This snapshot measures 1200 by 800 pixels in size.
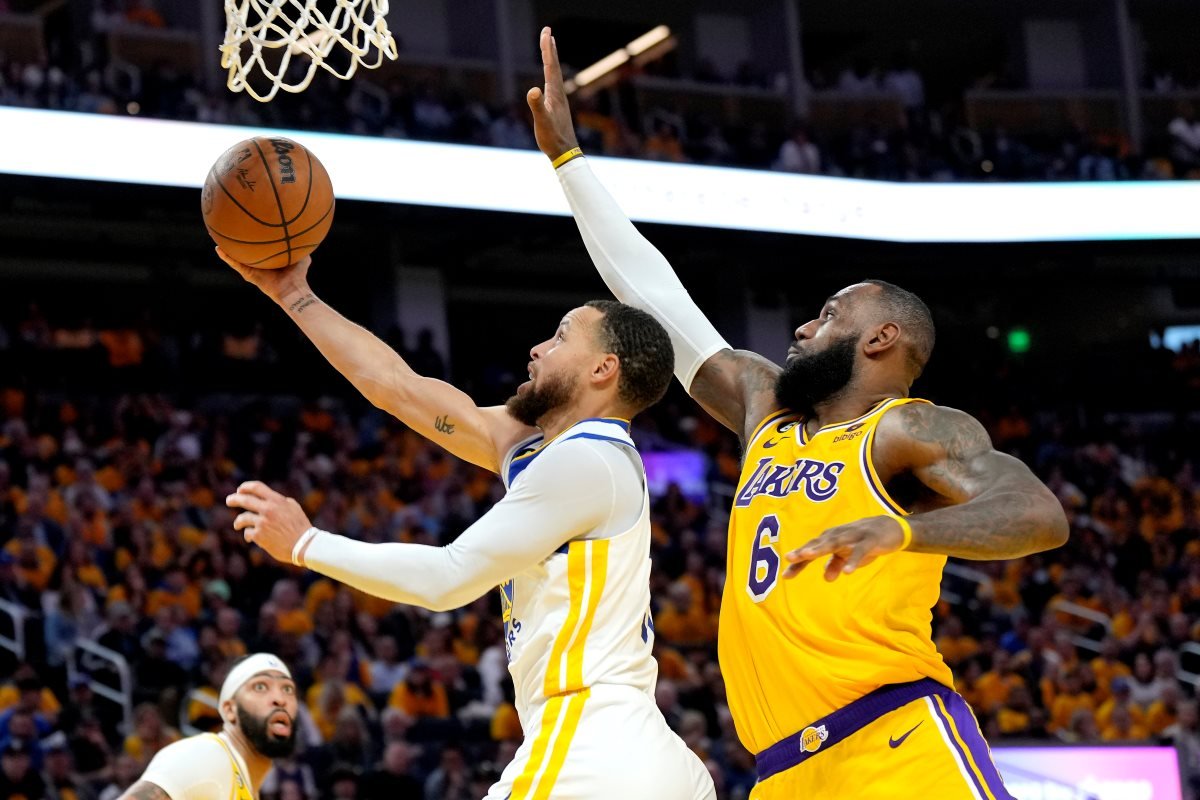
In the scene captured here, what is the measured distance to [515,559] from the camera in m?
3.02

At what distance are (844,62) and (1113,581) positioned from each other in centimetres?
991

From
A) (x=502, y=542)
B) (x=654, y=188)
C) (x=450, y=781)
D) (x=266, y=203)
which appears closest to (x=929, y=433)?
(x=502, y=542)

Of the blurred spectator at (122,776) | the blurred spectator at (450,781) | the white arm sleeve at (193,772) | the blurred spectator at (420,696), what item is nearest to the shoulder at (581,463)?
the white arm sleeve at (193,772)

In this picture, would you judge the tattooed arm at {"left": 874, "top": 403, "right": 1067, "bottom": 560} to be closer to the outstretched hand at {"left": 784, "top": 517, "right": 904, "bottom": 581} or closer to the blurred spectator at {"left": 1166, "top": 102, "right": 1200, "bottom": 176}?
the outstretched hand at {"left": 784, "top": 517, "right": 904, "bottom": 581}

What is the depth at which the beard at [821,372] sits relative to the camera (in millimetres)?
3512

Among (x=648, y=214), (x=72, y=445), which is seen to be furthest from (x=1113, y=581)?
(x=72, y=445)

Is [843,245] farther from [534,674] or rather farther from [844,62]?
[534,674]

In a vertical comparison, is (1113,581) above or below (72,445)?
below

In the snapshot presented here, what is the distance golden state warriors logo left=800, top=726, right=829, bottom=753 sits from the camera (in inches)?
127

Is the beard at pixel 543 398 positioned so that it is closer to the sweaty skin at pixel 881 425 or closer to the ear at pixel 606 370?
the ear at pixel 606 370

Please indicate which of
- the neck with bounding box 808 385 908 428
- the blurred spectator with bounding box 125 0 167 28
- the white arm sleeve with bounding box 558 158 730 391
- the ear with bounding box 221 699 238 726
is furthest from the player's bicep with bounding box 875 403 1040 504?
the blurred spectator with bounding box 125 0 167 28

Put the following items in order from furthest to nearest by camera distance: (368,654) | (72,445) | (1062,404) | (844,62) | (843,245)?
(844,62)
(1062,404)
(843,245)
(72,445)
(368,654)

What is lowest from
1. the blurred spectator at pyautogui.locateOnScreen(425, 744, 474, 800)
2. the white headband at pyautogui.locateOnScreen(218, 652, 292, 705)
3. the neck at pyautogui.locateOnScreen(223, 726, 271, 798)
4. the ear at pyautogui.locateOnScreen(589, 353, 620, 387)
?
the blurred spectator at pyautogui.locateOnScreen(425, 744, 474, 800)

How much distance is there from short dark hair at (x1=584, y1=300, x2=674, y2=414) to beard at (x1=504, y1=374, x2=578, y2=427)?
0.11 metres
